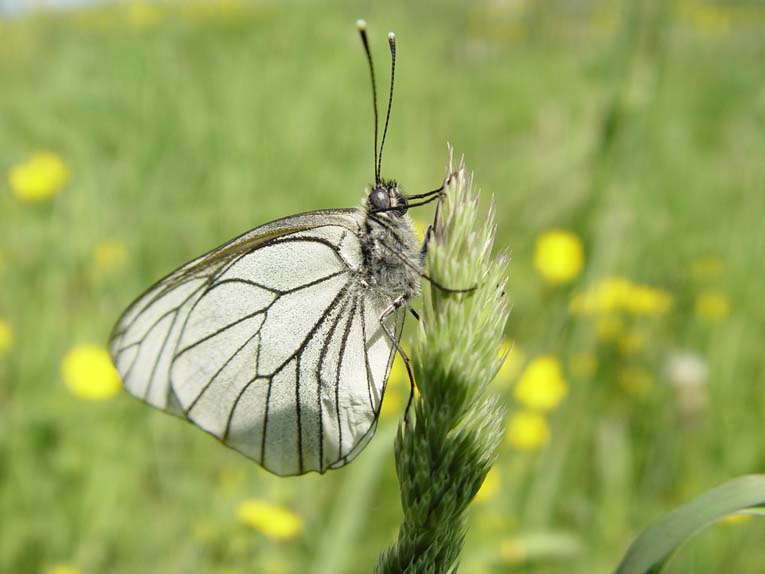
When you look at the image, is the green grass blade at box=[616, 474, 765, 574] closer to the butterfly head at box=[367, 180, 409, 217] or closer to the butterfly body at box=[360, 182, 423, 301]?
the butterfly body at box=[360, 182, 423, 301]

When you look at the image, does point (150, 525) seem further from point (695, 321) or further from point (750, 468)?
point (695, 321)

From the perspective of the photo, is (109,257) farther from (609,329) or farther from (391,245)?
(609,329)

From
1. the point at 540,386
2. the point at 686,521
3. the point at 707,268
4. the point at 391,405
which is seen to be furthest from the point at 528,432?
the point at 707,268

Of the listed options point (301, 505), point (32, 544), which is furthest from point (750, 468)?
point (32, 544)

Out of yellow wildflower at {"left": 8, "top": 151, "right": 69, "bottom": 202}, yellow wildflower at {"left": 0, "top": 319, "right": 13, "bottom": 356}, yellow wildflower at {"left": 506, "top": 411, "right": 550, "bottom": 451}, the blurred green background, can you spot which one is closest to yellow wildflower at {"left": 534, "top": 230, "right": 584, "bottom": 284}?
the blurred green background

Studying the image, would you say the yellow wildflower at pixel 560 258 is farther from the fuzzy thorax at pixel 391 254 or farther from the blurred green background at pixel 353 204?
the fuzzy thorax at pixel 391 254
